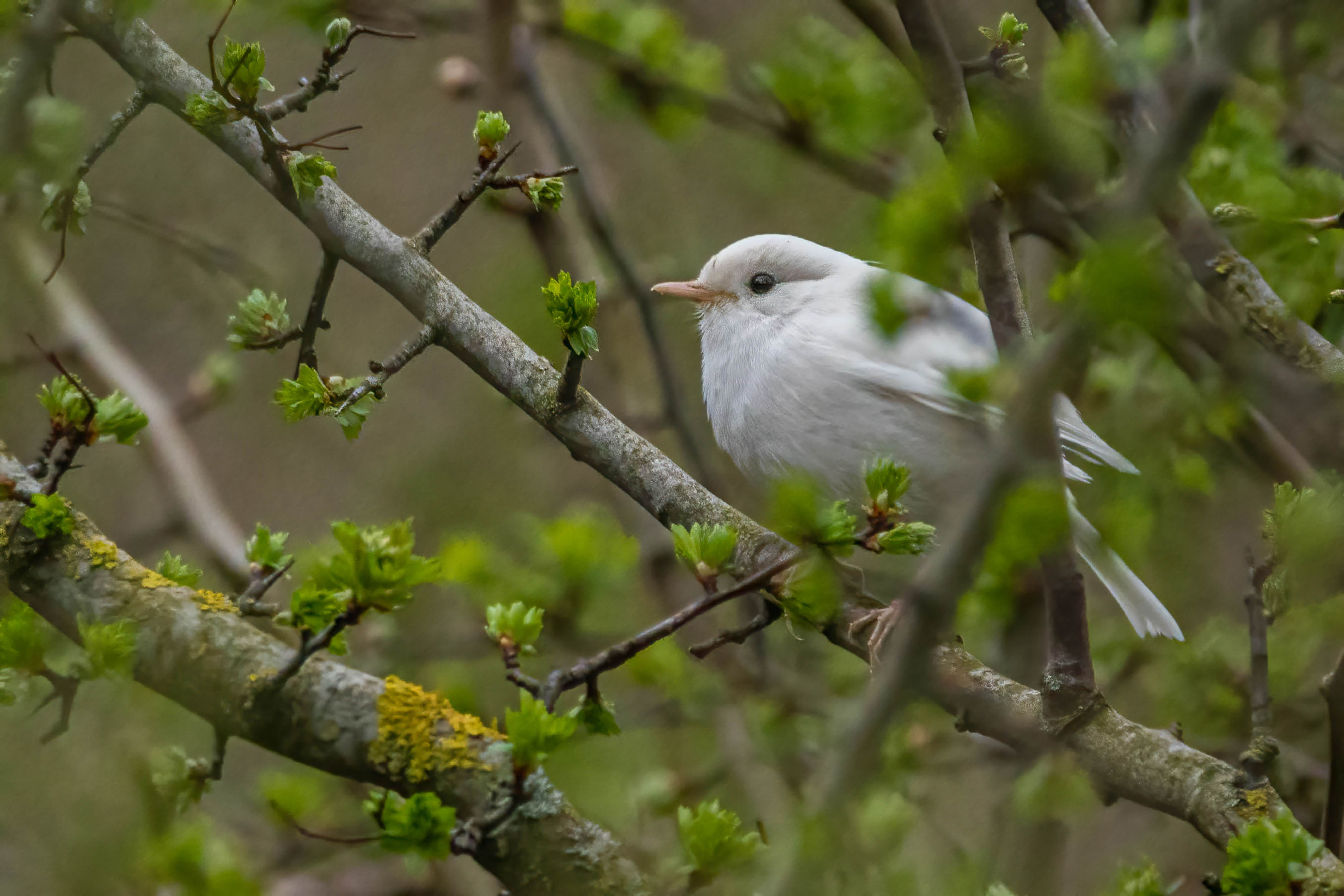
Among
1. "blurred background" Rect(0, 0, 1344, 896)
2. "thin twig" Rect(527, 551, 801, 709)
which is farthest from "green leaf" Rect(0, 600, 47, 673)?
"thin twig" Rect(527, 551, 801, 709)

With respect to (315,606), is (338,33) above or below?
above

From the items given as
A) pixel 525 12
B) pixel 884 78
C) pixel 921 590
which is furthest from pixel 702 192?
pixel 921 590

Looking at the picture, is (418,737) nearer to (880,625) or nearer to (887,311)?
(880,625)

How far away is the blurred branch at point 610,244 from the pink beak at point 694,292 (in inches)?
3.0

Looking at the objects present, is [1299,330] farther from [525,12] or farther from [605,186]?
[605,186]

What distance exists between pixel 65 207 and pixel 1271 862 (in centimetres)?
158

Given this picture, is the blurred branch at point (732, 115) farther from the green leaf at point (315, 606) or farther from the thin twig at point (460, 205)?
the green leaf at point (315, 606)

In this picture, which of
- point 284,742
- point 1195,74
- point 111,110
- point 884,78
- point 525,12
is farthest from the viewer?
point 111,110

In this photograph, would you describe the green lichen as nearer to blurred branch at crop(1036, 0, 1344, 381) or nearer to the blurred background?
the blurred background

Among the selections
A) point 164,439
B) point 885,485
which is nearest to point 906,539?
point 885,485

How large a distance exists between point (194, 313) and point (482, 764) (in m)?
2.77

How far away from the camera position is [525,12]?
2945 mm

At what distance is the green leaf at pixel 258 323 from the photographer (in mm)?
1622

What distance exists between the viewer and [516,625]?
141cm
